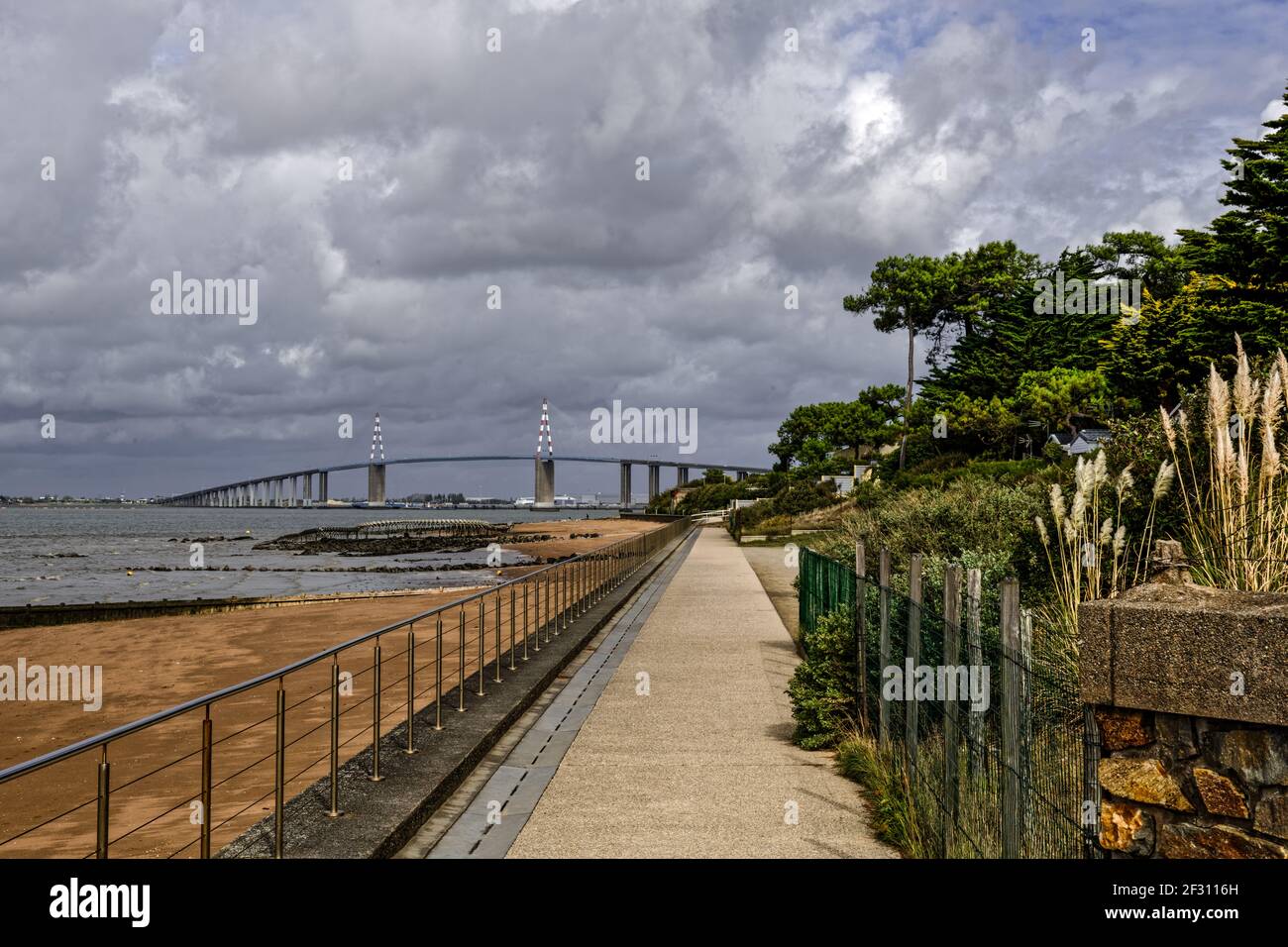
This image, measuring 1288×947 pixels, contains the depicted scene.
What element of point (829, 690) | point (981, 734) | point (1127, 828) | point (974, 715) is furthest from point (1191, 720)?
point (829, 690)

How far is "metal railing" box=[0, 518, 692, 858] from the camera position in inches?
214

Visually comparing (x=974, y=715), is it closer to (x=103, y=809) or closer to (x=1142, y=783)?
(x=1142, y=783)

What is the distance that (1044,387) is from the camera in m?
62.8

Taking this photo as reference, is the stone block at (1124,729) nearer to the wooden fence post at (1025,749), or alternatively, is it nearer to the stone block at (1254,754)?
the stone block at (1254,754)

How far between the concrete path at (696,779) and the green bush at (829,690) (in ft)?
0.85

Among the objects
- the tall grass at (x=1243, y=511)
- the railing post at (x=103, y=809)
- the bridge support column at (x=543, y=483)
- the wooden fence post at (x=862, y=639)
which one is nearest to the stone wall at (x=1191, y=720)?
the tall grass at (x=1243, y=511)

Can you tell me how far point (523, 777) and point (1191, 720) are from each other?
5302 millimetres

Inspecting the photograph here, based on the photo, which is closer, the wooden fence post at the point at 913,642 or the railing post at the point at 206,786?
the railing post at the point at 206,786

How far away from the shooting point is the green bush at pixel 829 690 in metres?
9.32

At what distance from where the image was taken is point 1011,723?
5250 mm

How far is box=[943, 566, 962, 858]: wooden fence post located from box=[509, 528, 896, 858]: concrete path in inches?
26.0

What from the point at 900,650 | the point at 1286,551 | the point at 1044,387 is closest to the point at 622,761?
the point at 900,650

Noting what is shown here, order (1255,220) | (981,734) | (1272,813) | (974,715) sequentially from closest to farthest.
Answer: (1272,813) < (981,734) < (974,715) < (1255,220)
